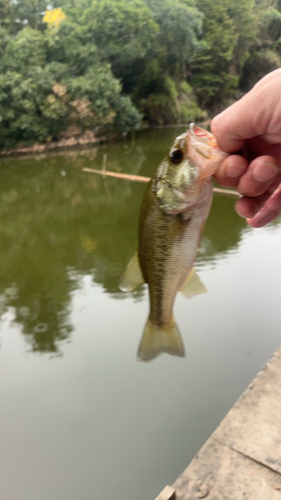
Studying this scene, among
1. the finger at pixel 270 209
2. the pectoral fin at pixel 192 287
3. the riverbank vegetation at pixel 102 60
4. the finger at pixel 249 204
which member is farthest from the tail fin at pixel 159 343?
the riverbank vegetation at pixel 102 60

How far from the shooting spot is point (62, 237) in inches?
310

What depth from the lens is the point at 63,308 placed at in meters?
5.34

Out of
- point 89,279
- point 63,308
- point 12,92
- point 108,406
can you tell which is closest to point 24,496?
point 108,406

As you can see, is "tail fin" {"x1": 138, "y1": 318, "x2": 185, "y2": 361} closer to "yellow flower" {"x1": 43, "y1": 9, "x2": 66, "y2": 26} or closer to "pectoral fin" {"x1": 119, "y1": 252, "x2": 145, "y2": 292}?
"pectoral fin" {"x1": 119, "y1": 252, "x2": 145, "y2": 292}

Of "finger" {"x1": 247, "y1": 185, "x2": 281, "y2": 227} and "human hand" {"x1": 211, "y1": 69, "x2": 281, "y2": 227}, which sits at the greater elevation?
"human hand" {"x1": 211, "y1": 69, "x2": 281, "y2": 227}

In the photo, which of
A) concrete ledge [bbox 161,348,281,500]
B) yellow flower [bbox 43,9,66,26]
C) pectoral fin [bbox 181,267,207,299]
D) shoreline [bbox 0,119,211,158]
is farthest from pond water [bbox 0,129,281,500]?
yellow flower [bbox 43,9,66,26]

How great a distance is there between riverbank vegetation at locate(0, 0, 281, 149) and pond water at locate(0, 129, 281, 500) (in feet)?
33.1

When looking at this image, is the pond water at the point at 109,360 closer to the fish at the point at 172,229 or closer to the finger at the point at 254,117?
the fish at the point at 172,229

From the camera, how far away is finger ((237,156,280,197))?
125 centimetres

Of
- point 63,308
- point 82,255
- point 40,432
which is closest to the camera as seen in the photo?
point 40,432

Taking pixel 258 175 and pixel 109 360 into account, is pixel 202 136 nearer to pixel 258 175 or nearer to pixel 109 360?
pixel 258 175

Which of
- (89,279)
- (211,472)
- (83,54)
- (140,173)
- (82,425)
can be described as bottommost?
(140,173)

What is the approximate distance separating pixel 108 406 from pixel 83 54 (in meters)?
17.3

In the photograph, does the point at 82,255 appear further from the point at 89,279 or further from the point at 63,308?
the point at 63,308
